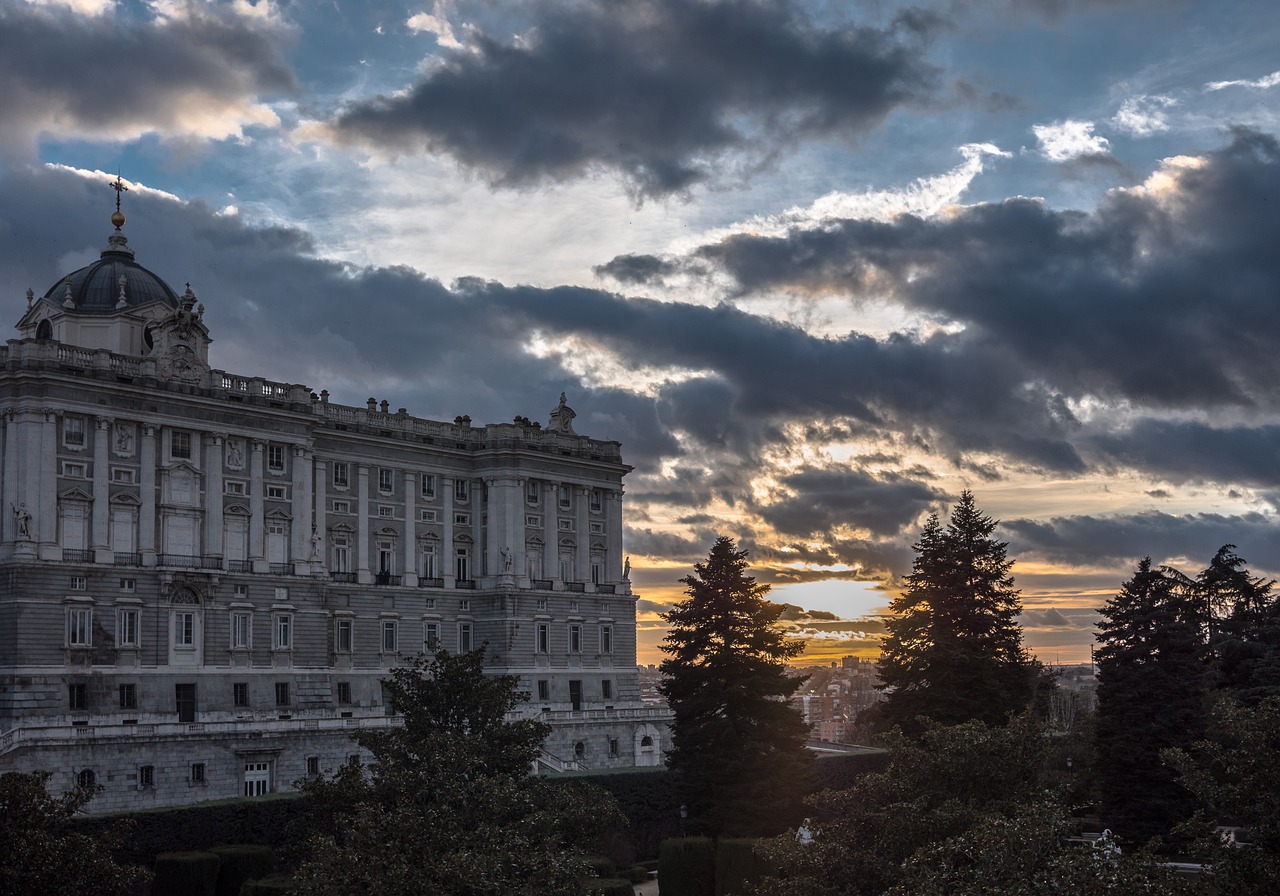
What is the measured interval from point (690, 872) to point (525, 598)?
42750 mm

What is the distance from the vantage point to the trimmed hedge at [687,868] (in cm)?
5697

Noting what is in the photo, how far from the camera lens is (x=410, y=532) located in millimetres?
95688

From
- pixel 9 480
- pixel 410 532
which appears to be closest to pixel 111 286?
pixel 9 480

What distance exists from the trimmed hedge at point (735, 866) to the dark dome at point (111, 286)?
49290mm

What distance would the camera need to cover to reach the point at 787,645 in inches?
2603

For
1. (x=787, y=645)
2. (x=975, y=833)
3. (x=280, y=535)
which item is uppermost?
(x=280, y=535)

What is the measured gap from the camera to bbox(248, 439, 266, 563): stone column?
83.1 meters

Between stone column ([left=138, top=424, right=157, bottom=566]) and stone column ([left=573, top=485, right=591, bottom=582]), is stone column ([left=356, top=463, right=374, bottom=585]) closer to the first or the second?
stone column ([left=138, top=424, right=157, bottom=566])

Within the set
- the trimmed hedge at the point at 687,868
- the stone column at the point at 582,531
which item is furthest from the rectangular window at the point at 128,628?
the stone column at the point at 582,531

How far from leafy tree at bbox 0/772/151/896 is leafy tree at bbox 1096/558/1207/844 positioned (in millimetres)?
45825

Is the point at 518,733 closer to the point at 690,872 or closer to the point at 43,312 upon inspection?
the point at 690,872


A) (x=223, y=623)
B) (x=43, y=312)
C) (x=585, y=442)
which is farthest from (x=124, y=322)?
(x=585, y=442)

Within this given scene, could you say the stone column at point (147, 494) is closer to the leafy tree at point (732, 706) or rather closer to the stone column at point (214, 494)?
the stone column at point (214, 494)

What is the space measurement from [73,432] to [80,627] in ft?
33.9
